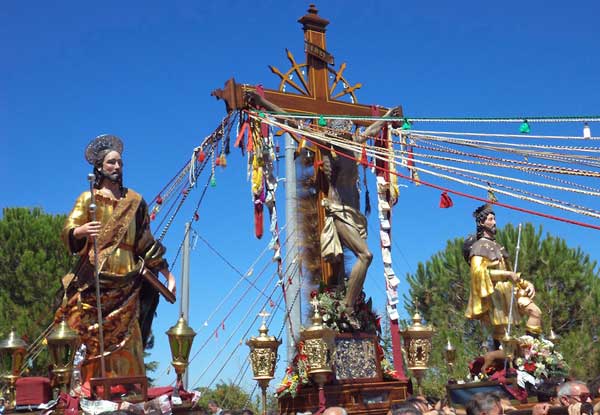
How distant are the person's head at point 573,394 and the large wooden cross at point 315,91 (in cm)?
539

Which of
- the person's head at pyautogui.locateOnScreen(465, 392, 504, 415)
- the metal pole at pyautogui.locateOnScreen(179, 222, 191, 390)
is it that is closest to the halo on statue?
the person's head at pyautogui.locateOnScreen(465, 392, 504, 415)

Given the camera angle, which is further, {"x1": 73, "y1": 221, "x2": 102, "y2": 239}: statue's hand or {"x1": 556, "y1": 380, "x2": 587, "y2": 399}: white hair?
{"x1": 73, "y1": 221, "x2": 102, "y2": 239}: statue's hand

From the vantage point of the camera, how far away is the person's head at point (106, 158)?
338 inches

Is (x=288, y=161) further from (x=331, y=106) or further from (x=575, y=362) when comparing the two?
(x=575, y=362)

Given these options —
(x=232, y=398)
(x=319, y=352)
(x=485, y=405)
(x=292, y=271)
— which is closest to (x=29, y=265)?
(x=232, y=398)

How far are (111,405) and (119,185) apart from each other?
305 cm

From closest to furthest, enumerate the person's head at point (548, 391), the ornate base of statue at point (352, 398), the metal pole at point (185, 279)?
the person's head at point (548, 391)
the ornate base of statue at point (352, 398)
the metal pole at point (185, 279)

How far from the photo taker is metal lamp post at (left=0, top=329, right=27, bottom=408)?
725 cm

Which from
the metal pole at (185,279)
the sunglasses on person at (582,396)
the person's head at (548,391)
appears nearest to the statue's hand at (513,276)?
the person's head at (548,391)

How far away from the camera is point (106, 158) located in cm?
860

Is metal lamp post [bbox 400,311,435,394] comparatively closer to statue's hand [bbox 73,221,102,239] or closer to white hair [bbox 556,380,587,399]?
statue's hand [bbox 73,221,102,239]

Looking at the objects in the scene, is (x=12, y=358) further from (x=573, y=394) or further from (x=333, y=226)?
(x=573, y=394)

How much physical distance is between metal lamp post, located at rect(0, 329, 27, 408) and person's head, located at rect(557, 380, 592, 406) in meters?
5.04

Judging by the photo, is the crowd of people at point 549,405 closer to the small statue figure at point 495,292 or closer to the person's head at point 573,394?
the person's head at point 573,394
